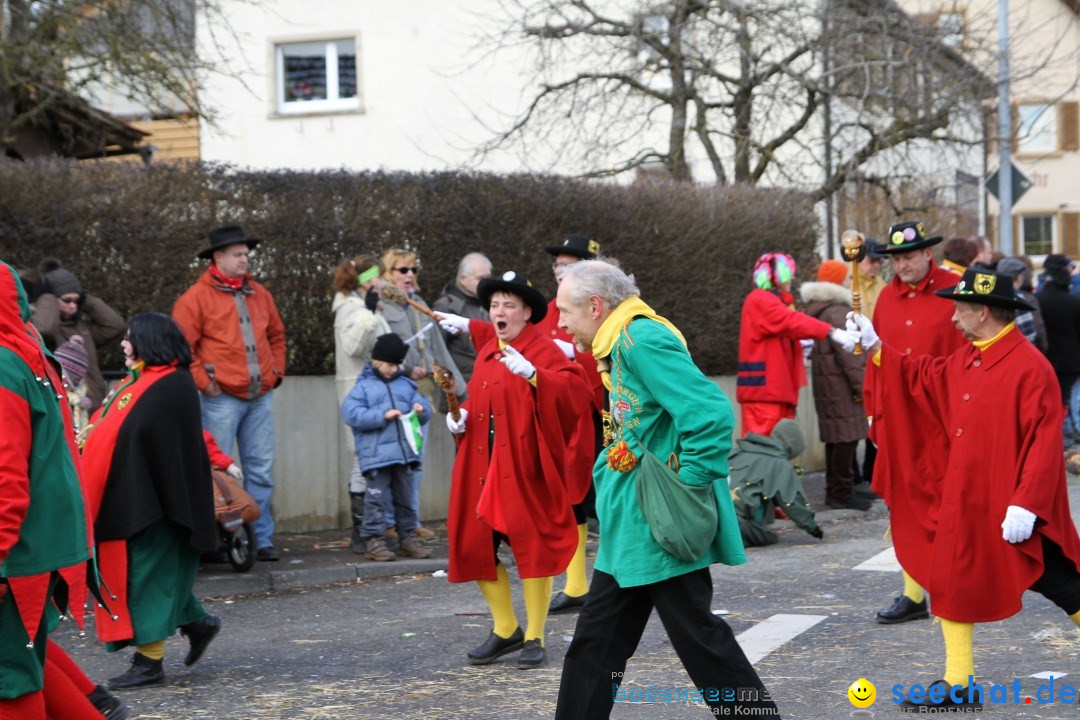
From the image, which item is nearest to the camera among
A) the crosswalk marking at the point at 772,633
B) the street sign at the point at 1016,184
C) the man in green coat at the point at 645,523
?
the man in green coat at the point at 645,523

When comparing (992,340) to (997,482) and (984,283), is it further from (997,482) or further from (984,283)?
(997,482)

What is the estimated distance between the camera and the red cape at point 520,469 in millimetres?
6711

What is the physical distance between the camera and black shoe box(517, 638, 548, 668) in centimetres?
666

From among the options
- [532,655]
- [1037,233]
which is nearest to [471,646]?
[532,655]

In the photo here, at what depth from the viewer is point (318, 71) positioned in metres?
25.2

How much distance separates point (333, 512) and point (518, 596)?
8.96 ft

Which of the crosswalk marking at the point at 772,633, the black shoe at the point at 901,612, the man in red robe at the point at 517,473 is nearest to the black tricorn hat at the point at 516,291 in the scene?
the man in red robe at the point at 517,473

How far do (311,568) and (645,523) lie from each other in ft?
16.4

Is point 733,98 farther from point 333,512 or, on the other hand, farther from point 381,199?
point 333,512

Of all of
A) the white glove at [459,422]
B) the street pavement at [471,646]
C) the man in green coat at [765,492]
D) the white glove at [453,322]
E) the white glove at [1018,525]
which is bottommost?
the street pavement at [471,646]

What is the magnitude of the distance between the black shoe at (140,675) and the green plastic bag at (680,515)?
294 cm

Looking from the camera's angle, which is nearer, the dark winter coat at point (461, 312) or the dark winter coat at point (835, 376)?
the dark winter coat at point (461, 312)

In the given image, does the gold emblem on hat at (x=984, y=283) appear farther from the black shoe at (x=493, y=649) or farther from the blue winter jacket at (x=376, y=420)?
the blue winter jacket at (x=376, y=420)

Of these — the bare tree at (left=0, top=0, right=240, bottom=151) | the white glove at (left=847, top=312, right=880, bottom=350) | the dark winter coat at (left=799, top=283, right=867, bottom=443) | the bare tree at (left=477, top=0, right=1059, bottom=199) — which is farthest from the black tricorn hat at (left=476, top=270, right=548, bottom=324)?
the bare tree at (left=477, top=0, right=1059, bottom=199)
